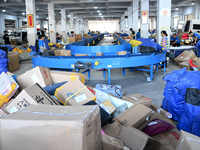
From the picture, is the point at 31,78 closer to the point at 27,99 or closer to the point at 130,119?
the point at 27,99

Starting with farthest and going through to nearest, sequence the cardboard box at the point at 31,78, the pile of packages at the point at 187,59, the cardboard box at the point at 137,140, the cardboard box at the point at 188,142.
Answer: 1. the pile of packages at the point at 187,59
2. the cardboard box at the point at 31,78
3. the cardboard box at the point at 137,140
4. the cardboard box at the point at 188,142

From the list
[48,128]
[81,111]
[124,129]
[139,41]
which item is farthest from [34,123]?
[139,41]

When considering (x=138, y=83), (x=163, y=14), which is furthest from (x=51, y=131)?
(x=163, y=14)

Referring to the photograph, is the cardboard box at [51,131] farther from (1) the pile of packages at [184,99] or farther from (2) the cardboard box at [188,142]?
(1) the pile of packages at [184,99]

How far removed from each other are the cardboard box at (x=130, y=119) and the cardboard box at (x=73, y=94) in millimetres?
461

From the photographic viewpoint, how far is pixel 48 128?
45.8 inches

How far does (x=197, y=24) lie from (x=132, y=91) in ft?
36.7

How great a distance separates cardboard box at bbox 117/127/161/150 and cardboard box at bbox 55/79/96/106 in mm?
667

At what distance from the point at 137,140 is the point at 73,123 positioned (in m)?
0.88

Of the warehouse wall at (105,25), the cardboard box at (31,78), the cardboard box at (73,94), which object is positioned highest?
the warehouse wall at (105,25)

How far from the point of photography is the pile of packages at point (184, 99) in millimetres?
2301

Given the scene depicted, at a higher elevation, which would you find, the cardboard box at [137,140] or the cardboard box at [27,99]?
the cardboard box at [27,99]

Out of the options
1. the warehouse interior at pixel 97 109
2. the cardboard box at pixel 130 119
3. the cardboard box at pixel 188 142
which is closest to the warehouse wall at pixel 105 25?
the warehouse interior at pixel 97 109

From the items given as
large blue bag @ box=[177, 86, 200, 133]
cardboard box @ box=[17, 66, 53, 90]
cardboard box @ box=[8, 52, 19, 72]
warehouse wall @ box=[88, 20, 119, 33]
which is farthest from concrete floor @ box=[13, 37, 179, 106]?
warehouse wall @ box=[88, 20, 119, 33]
